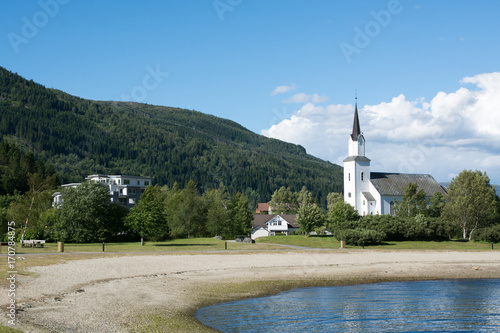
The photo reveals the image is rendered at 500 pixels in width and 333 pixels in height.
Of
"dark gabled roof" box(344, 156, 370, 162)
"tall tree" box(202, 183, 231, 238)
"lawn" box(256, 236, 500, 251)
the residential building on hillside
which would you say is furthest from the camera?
the residential building on hillside

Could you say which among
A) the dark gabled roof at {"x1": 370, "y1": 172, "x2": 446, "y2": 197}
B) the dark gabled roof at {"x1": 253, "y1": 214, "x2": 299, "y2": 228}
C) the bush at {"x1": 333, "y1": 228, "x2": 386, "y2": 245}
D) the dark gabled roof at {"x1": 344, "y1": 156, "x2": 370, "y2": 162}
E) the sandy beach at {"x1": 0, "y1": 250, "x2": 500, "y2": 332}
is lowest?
the sandy beach at {"x1": 0, "y1": 250, "x2": 500, "y2": 332}

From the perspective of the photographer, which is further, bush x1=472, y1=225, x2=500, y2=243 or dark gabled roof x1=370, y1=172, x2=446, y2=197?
dark gabled roof x1=370, y1=172, x2=446, y2=197

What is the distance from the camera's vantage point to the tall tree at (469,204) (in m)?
69.1

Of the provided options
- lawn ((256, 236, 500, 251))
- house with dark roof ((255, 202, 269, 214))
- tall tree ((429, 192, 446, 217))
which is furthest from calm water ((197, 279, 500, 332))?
house with dark roof ((255, 202, 269, 214))

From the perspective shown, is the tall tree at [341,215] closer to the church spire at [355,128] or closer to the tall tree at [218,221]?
the tall tree at [218,221]

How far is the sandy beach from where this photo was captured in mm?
18406

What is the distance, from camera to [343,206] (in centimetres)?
7588

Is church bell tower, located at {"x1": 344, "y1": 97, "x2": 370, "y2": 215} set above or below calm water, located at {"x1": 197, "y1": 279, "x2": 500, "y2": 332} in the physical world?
above

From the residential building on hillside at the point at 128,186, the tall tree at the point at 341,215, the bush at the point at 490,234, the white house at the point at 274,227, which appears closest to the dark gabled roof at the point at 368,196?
the tall tree at the point at 341,215

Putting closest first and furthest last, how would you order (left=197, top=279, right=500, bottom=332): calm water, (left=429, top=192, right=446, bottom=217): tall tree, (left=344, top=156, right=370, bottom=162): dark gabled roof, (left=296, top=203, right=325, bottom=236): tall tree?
(left=197, top=279, right=500, bottom=332): calm water, (left=296, top=203, right=325, bottom=236): tall tree, (left=429, top=192, right=446, bottom=217): tall tree, (left=344, top=156, right=370, bottom=162): dark gabled roof

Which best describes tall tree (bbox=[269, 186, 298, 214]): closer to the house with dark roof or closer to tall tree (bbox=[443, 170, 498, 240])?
the house with dark roof

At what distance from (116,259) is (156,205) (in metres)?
21.1

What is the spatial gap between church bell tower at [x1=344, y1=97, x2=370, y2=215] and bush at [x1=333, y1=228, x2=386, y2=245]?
31.2m

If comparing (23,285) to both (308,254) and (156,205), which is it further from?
(156,205)
